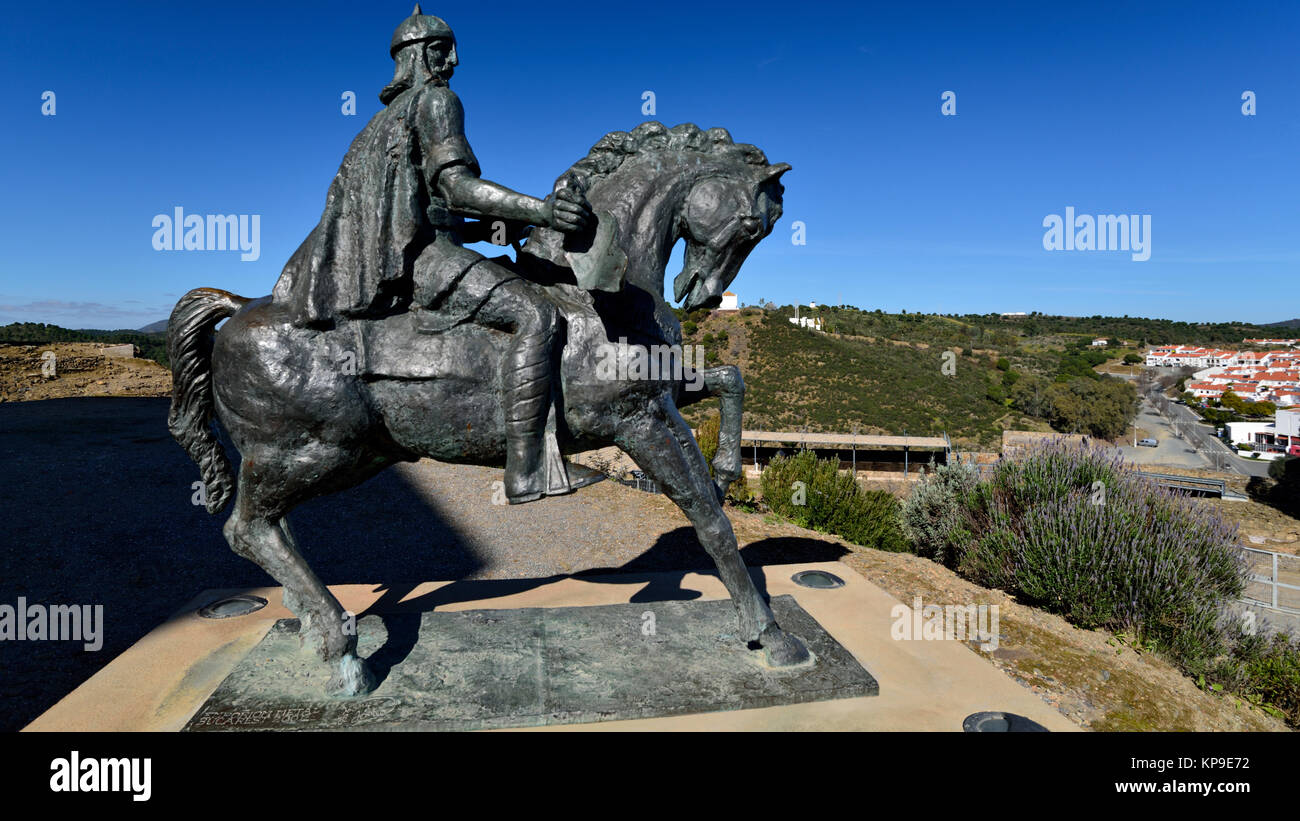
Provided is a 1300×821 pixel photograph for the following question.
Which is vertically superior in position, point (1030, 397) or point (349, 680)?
point (1030, 397)

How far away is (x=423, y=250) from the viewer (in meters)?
3.53

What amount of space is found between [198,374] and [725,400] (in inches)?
119

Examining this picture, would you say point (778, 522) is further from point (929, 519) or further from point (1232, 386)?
point (1232, 386)

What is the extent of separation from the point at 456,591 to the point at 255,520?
2150 mm

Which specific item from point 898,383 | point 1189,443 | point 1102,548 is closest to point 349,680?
point 1102,548

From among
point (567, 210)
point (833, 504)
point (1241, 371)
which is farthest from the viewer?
point (1241, 371)

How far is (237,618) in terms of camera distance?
5043mm

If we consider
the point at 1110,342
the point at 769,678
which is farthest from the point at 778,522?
the point at 1110,342

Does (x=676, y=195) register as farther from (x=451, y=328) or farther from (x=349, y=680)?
(x=349, y=680)

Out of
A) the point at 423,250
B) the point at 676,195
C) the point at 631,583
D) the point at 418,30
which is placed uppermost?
the point at 418,30

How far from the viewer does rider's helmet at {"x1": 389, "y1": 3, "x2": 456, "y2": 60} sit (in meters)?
3.39

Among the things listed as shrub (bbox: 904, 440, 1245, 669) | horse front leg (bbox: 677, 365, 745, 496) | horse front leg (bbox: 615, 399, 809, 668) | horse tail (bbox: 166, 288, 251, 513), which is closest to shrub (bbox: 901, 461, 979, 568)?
shrub (bbox: 904, 440, 1245, 669)

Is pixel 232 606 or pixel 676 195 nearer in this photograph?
pixel 676 195

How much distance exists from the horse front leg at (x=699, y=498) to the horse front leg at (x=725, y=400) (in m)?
0.24
